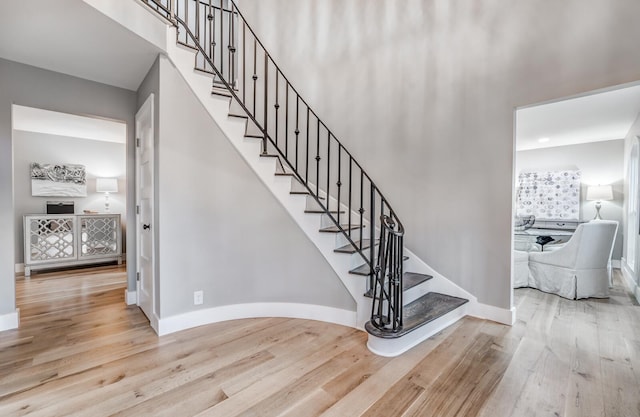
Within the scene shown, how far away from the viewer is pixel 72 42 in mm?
2340

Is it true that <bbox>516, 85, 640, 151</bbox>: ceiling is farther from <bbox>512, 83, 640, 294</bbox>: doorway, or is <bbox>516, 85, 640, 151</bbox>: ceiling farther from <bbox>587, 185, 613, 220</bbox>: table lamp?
<bbox>587, 185, 613, 220</bbox>: table lamp

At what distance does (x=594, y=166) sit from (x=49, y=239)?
10.0m

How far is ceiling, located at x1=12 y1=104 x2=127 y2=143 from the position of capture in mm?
4312

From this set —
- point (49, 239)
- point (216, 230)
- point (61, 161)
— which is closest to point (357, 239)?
point (216, 230)

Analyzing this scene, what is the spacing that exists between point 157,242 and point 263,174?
43.9 inches

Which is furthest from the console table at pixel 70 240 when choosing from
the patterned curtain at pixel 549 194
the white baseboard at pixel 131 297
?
the patterned curtain at pixel 549 194

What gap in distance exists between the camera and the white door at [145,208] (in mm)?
2721

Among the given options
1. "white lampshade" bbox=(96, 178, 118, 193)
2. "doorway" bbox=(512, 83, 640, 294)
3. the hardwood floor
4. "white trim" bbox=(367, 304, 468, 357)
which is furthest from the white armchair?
"white lampshade" bbox=(96, 178, 118, 193)

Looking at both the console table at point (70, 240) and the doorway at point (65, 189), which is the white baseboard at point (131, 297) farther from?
the console table at point (70, 240)

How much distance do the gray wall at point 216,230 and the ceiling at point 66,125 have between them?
2.30 meters

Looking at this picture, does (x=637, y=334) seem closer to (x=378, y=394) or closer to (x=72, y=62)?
(x=378, y=394)

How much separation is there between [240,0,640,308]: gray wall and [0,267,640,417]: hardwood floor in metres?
0.77

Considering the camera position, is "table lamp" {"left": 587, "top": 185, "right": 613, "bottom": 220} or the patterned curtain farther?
the patterned curtain

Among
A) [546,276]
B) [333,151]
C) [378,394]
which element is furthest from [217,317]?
[546,276]
